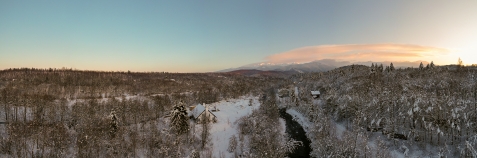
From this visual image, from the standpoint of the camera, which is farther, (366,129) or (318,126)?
(318,126)

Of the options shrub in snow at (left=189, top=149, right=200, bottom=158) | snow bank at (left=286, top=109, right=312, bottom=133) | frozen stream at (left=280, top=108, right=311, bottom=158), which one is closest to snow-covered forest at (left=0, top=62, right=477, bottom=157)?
shrub in snow at (left=189, top=149, right=200, bottom=158)

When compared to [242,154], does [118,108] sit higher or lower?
higher

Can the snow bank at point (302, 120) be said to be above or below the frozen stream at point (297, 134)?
above

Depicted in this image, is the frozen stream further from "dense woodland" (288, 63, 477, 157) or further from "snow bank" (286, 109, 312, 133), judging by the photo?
"dense woodland" (288, 63, 477, 157)

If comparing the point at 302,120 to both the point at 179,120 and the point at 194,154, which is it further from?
the point at 194,154

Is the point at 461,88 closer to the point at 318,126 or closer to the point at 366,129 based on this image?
the point at 366,129

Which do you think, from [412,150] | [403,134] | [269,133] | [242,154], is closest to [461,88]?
[403,134]

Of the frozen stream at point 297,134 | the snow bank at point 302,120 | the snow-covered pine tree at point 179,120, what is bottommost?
the frozen stream at point 297,134

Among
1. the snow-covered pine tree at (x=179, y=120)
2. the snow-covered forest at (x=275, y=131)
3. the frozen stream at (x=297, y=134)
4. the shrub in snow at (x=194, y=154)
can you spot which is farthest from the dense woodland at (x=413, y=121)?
the snow-covered pine tree at (x=179, y=120)

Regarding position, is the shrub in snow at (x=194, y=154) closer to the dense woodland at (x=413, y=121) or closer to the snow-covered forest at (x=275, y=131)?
the snow-covered forest at (x=275, y=131)
